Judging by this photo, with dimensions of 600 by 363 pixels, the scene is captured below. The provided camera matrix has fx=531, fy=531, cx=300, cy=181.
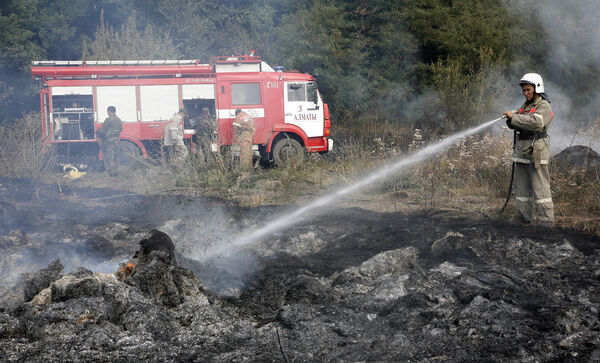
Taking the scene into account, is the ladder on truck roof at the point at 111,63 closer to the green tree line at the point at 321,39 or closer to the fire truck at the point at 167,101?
the fire truck at the point at 167,101

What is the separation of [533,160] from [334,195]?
364 cm

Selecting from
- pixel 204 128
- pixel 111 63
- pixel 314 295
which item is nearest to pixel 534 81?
pixel 314 295

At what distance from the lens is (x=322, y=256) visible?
20.3 feet

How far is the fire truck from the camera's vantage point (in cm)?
1243

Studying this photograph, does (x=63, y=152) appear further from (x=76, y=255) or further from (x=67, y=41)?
(x=67, y=41)

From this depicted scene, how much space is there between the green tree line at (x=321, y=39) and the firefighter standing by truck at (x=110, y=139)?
573cm

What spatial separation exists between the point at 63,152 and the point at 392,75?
41.2 feet

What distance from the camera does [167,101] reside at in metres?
12.9

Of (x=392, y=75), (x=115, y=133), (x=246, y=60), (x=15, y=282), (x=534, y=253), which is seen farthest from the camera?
(x=392, y=75)

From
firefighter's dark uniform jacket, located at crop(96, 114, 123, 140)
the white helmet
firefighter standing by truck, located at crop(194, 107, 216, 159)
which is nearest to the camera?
the white helmet

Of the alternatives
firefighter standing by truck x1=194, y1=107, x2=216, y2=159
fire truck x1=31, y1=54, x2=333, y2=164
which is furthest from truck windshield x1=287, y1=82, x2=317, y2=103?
firefighter standing by truck x1=194, y1=107, x2=216, y2=159

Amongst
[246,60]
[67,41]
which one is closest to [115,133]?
[246,60]

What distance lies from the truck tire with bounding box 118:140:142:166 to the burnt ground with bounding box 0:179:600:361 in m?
5.00

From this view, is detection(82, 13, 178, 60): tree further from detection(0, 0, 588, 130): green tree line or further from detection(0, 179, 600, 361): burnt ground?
detection(0, 179, 600, 361): burnt ground
